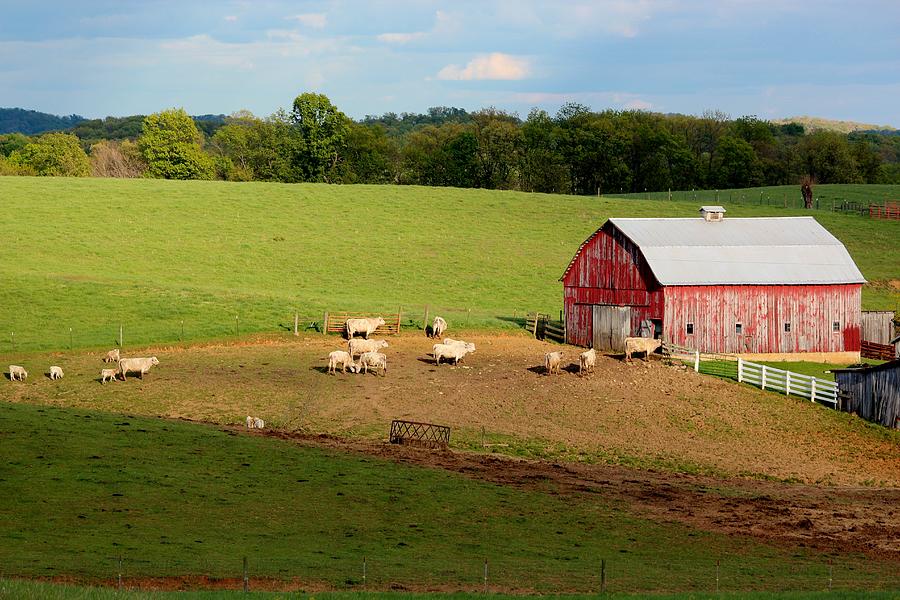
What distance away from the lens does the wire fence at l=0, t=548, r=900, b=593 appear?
22.0 m

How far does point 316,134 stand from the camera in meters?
130

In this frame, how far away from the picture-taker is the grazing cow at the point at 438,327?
178 feet

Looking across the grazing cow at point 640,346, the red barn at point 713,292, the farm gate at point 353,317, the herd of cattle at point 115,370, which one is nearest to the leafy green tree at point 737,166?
the red barn at point 713,292

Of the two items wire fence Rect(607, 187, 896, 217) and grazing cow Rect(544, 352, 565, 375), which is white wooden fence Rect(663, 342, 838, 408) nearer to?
grazing cow Rect(544, 352, 565, 375)

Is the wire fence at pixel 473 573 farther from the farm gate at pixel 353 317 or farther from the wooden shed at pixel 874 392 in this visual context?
the farm gate at pixel 353 317

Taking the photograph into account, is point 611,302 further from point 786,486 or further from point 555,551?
point 555,551

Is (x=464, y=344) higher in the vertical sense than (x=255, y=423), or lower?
higher

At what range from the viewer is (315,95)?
128 m

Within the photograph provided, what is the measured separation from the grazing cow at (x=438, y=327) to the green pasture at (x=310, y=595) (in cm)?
3294

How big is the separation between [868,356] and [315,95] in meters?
84.5

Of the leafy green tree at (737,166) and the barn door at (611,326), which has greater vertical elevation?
the leafy green tree at (737,166)

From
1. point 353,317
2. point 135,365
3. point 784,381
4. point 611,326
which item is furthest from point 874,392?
point 135,365

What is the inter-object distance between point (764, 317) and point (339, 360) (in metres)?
21.0

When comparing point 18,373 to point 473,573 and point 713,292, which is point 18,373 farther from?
point 713,292
